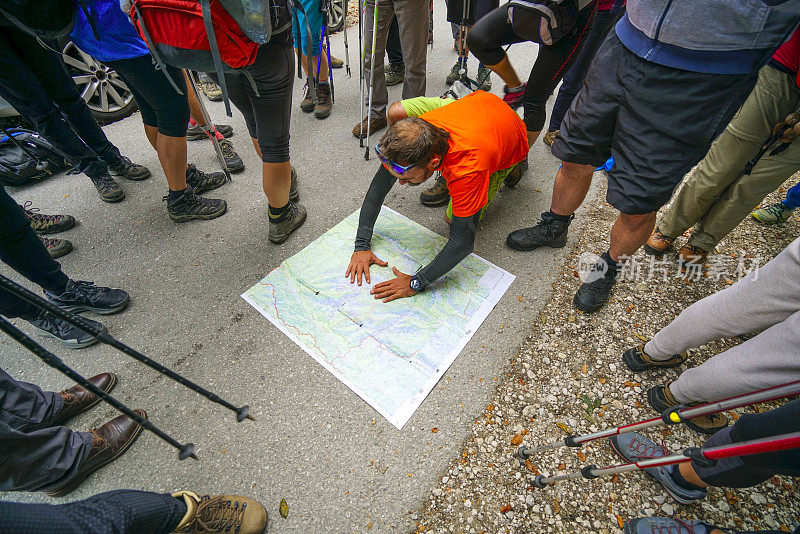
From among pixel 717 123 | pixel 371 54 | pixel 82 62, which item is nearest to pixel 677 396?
pixel 717 123

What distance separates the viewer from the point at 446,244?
6.36 ft

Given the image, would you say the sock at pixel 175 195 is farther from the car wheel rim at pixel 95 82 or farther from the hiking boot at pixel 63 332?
the car wheel rim at pixel 95 82

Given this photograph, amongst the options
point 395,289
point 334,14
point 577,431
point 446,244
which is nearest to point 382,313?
point 395,289

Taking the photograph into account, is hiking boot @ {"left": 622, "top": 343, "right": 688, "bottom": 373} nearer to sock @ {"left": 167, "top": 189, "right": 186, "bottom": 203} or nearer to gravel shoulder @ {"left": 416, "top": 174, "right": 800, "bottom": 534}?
gravel shoulder @ {"left": 416, "top": 174, "right": 800, "bottom": 534}

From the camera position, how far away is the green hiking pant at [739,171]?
165 centimetres

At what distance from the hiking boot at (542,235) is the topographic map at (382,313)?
0.82ft

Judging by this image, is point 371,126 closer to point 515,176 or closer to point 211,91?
point 515,176

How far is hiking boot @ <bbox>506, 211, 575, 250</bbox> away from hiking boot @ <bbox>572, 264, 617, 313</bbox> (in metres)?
0.33

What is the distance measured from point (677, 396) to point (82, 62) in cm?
453

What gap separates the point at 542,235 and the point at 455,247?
0.79m

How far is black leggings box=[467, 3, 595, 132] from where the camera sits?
81.7 inches

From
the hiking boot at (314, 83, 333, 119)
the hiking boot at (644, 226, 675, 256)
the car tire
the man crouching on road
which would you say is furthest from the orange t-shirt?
the car tire

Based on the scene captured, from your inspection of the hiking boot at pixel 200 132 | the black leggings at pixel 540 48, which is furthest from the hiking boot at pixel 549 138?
the hiking boot at pixel 200 132

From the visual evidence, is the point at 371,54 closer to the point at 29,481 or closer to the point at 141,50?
the point at 141,50
